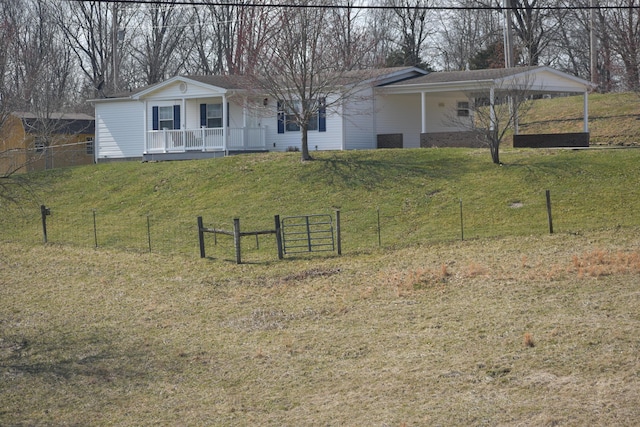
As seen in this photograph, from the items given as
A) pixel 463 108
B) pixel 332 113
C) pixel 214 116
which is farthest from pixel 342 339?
pixel 214 116

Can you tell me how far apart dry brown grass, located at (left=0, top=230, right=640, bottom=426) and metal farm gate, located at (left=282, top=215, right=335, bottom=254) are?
1.29 metres

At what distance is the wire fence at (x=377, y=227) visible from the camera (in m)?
24.7

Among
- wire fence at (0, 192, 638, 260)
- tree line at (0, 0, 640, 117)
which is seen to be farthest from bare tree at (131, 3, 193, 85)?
wire fence at (0, 192, 638, 260)

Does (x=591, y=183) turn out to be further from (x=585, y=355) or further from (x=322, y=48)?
(x=585, y=355)

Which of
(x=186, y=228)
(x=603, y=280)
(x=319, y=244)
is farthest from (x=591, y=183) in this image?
(x=186, y=228)

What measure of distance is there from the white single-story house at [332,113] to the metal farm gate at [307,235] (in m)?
9.27

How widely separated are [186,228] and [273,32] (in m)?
11.3

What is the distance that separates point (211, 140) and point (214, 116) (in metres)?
1.86

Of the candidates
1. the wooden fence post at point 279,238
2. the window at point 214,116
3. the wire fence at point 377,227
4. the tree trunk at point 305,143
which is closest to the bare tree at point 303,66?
the tree trunk at point 305,143

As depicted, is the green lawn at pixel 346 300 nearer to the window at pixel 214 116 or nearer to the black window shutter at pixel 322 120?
the black window shutter at pixel 322 120

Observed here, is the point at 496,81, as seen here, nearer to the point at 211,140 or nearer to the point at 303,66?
the point at 303,66

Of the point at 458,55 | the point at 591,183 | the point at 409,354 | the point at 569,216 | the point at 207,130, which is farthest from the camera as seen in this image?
the point at 458,55

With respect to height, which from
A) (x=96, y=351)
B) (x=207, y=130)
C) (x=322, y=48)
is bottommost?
(x=96, y=351)

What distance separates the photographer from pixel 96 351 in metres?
16.6
